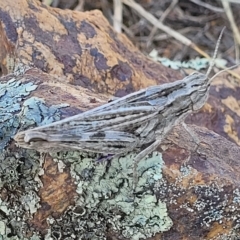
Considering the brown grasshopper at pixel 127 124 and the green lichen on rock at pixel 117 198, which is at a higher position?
the brown grasshopper at pixel 127 124

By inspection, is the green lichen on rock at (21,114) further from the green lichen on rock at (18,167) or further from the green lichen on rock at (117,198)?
the green lichen on rock at (117,198)

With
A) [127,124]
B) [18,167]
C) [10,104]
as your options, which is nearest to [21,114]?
[10,104]

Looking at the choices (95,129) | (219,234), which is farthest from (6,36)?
(219,234)

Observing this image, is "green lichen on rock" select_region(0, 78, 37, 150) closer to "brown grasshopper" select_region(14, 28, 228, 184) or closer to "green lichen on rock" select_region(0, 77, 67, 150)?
"green lichen on rock" select_region(0, 77, 67, 150)

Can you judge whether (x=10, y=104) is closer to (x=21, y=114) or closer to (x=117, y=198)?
(x=21, y=114)

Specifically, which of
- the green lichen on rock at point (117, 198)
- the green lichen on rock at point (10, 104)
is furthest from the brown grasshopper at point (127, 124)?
the green lichen on rock at point (10, 104)

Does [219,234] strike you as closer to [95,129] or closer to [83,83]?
[95,129]

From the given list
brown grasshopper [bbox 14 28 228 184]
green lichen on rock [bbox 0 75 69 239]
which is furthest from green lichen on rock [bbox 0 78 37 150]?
brown grasshopper [bbox 14 28 228 184]
